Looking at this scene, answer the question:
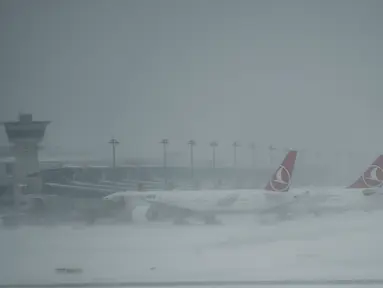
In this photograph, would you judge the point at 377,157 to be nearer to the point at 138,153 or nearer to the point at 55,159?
the point at 138,153

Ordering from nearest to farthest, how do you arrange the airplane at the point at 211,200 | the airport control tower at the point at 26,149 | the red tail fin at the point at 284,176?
the airport control tower at the point at 26,149, the red tail fin at the point at 284,176, the airplane at the point at 211,200

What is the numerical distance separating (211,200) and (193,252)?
87cm

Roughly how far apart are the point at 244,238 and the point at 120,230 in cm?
146

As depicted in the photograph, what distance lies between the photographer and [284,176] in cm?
484

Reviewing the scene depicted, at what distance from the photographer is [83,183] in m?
4.68

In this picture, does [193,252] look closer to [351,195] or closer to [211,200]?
[211,200]

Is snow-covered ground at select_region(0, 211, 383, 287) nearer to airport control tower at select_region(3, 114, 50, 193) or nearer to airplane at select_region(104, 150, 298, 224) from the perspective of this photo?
airplane at select_region(104, 150, 298, 224)

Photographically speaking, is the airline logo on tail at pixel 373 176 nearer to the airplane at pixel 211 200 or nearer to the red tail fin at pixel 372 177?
the red tail fin at pixel 372 177

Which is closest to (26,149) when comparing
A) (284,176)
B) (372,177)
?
(284,176)

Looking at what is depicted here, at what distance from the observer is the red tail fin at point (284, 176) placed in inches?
189

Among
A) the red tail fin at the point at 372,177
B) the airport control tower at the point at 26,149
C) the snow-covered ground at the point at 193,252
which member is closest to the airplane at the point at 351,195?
the red tail fin at the point at 372,177

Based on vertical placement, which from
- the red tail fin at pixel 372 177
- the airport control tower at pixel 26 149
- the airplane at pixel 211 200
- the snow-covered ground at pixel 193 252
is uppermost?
the airport control tower at pixel 26 149

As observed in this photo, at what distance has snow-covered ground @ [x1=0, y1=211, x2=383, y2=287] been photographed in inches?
163

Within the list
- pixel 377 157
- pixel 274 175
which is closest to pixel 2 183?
pixel 274 175
